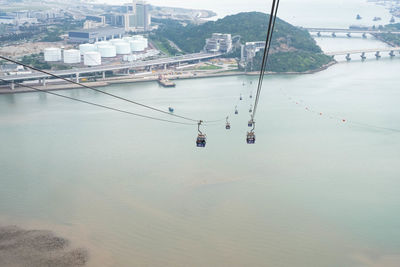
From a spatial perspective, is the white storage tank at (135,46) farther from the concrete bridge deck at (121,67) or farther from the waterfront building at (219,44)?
the waterfront building at (219,44)

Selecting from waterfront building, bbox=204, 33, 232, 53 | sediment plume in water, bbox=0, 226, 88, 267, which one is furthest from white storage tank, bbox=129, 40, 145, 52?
sediment plume in water, bbox=0, 226, 88, 267

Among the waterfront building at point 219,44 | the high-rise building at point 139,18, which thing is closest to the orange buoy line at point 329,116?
the waterfront building at point 219,44

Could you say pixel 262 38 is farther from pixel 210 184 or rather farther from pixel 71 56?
pixel 210 184

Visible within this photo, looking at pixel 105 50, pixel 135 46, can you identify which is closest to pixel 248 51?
pixel 135 46

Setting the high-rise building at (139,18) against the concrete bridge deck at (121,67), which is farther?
the high-rise building at (139,18)

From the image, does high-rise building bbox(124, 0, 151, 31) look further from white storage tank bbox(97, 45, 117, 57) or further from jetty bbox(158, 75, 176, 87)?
jetty bbox(158, 75, 176, 87)

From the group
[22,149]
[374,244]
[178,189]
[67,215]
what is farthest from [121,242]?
[22,149]
